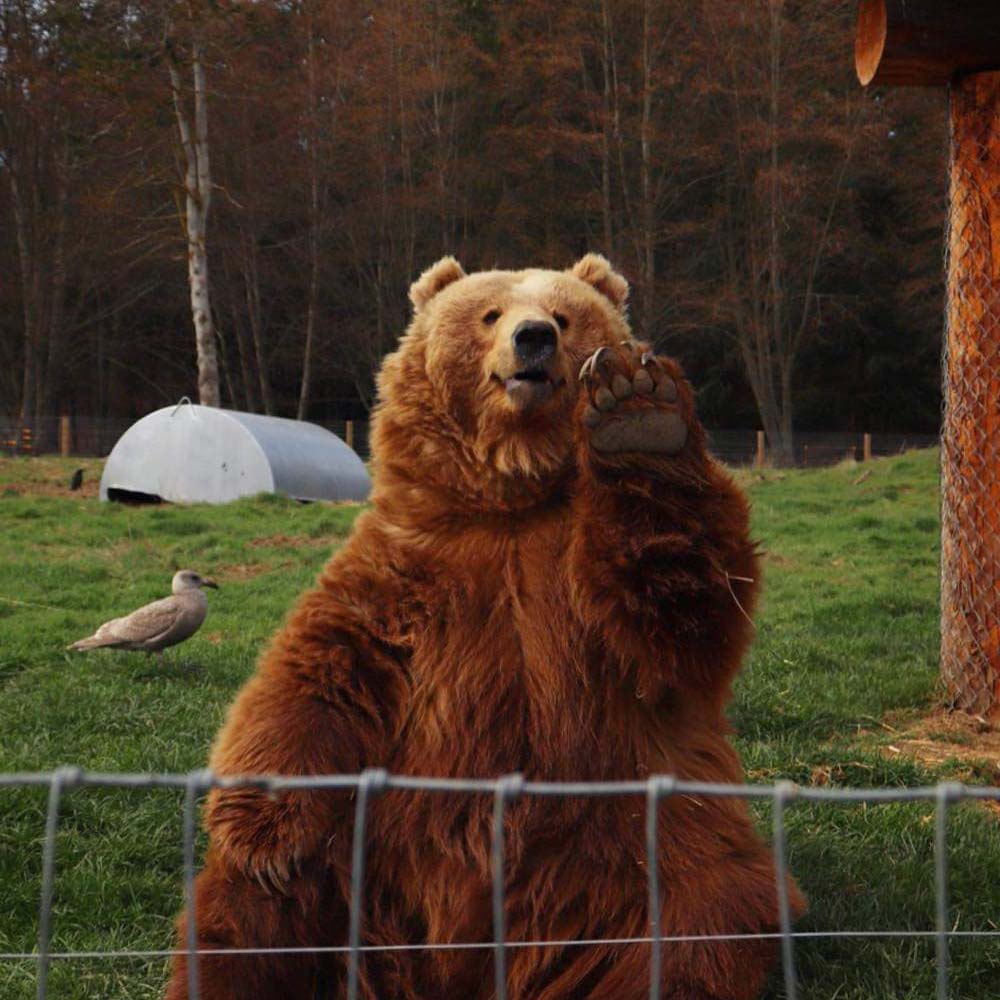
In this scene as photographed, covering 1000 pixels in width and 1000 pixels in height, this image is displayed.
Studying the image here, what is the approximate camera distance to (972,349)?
5.65 metres

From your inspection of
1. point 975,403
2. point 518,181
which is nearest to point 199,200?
point 518,181

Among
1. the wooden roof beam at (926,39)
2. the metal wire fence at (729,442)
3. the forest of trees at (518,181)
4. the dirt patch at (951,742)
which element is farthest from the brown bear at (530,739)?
the metal wire fence at (729,442)

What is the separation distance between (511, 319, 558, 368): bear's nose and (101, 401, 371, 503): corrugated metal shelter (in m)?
12.2

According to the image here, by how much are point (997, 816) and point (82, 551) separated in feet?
29.2

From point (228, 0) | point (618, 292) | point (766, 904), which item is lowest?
point (766, 904)

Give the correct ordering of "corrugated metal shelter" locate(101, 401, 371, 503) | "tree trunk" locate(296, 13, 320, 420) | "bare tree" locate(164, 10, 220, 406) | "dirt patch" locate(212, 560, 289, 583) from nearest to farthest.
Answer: "dirt patch" locate(212, 560, 289, 583) < "corrugated metal shelter" locate(101, 401, 371, 503) < "bare tree" locate(164, 10, 220, 406) < "tree trunk" locate(296, 13, 320, 420)

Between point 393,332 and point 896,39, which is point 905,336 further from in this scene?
point 896,39

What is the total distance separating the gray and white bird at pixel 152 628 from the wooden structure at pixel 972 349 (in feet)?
12.4

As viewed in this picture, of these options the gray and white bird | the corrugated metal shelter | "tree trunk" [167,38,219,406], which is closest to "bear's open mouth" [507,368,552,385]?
the gray and white bird

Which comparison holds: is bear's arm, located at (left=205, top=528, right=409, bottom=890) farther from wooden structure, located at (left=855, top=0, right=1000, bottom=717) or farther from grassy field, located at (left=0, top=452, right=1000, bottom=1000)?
wooden structure, located at (left=855, top=0, right=1000, bottom=717)

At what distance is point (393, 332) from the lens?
29.3 meters

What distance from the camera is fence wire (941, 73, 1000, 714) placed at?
5.58m

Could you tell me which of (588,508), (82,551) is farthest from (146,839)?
(82,551)

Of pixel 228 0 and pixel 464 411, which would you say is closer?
pixel 464 411
